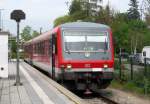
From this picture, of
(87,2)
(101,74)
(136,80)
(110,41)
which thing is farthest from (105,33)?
(87,2)

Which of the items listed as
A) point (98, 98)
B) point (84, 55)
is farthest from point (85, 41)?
point (98, 98)

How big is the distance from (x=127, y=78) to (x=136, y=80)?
1.81 m

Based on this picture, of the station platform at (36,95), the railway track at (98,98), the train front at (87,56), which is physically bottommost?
the railway track at (98,98)

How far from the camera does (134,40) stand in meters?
81.9

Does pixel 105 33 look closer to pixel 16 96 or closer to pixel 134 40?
pixel 16 96

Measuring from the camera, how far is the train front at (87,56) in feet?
70.8

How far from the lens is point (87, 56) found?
21953 millimetres

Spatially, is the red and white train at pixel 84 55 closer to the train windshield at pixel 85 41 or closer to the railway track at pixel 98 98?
the train windshield at pixel 85 41

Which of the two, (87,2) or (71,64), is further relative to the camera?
(87,2)

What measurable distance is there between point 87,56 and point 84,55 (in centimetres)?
13

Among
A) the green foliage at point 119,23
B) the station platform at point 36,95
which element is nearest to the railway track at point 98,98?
the station platform at point 36,95

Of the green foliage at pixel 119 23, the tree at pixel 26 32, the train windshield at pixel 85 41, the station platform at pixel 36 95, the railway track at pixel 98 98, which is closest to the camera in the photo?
the station platform at pixel 36 95

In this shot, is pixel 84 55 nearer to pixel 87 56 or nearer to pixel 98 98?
pixel 87 56

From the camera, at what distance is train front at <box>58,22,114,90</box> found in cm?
→ 2158
